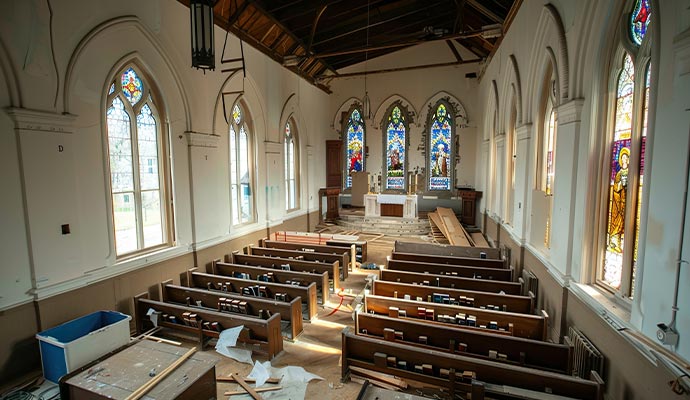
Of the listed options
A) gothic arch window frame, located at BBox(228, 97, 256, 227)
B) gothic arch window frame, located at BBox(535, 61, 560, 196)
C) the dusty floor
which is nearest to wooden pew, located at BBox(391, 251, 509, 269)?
the dusty floor

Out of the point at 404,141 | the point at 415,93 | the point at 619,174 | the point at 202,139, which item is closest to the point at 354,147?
the point at 404,141

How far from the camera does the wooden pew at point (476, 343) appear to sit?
290 centimetres

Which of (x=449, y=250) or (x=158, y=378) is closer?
(x=158, y=378)

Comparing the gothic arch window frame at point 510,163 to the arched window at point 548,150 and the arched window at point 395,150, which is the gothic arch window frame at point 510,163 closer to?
the arched window at point 548,150

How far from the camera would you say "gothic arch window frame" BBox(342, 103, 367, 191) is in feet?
42.0

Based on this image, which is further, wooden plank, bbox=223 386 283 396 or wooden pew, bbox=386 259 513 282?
wooden pew, bbox=386 259 513 282

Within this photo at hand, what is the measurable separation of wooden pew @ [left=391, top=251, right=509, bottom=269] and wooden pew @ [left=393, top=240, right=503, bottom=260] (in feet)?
1.32

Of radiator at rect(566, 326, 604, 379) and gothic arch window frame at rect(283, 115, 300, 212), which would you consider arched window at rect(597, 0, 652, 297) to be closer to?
radiator at rect(566, 326, 604, 379)

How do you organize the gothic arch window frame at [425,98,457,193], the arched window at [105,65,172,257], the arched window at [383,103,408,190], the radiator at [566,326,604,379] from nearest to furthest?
the radiator at [566,326,604,379]
the arched window at [105,65,172,257]
the gothic arch window frame at [425,98,457,193]
the arched window at [383,103,408,190]

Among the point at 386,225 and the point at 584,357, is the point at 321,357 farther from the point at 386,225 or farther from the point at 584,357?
the point at 386,225

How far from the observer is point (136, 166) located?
4789 millimetres

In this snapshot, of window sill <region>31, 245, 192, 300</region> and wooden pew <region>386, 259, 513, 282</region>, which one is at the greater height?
window sill <region>31, 245, 192, 300</region>

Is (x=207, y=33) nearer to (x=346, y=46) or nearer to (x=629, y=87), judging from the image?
(x=629, y=87)

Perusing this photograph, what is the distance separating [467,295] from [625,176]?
204 centimetres
